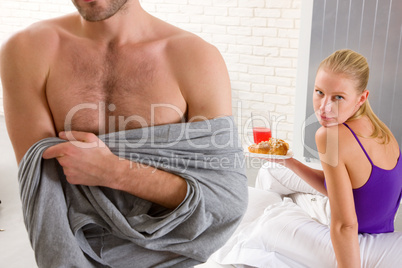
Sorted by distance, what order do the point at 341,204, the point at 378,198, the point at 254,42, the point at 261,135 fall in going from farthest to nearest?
1. the point at 254,42
2. the point at 261,135
3. the point at 378,198
4. the point at 341,204

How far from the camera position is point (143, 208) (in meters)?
0.89

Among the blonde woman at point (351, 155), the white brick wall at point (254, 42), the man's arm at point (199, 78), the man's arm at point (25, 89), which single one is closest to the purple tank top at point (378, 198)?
the blonde woman at point (351, 155)

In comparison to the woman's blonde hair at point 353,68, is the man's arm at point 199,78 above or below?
above

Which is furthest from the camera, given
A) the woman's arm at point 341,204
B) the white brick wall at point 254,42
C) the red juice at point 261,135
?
the white brick wall at point 254,42

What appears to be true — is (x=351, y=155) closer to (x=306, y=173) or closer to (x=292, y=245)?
(x=306, y=173)

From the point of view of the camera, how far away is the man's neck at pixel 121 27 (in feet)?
3.08

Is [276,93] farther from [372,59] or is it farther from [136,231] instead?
[136,231]

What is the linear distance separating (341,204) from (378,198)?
0.22 m

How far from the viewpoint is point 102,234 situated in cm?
Result: 92

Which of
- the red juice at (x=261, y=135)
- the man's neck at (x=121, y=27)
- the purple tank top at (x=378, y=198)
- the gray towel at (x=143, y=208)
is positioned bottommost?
the purple tank top at (x=378, y=198)

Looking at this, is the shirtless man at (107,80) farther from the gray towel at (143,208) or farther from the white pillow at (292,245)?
the white pillow at (292,245)

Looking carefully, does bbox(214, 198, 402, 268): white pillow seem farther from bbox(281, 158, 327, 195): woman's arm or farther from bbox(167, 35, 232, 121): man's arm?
bbox(167, 35, 232, 121): man's arm

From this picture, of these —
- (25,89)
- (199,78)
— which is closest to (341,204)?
(199,78)

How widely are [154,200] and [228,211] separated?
16 centimetres
